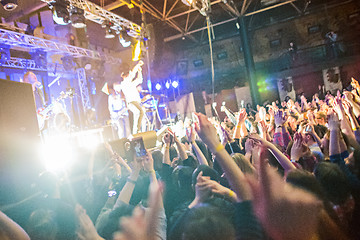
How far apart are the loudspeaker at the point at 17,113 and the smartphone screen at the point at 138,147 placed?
644 mm

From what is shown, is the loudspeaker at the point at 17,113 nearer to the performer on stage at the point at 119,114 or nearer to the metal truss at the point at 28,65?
the performer on stage at the point at 119,114

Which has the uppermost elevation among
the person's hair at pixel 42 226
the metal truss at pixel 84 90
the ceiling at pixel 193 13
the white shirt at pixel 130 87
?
the ceiling at pixel 193 13

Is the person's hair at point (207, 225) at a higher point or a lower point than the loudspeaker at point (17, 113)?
lower

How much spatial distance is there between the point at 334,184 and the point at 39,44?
29.5 ft

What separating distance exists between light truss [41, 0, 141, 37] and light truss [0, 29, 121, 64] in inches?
91.7

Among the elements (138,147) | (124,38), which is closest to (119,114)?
(124,38)

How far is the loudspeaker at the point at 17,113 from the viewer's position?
4.79 ft

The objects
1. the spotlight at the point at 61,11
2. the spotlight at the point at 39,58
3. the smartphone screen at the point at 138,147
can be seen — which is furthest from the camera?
the spotlight at the point at 39,58

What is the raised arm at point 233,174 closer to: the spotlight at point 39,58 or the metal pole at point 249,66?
the spotlight at point 39,58

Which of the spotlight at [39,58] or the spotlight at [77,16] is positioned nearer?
the spotlight at [77,16]

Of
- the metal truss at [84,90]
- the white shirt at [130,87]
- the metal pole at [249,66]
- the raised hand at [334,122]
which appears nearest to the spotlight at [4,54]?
the metal truss at [84,90]

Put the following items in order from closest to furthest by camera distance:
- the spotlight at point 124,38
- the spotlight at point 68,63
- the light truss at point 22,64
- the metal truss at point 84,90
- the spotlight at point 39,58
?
the spotlight at point 124,38 → the light truss at point 22,64 → the spotlight at point 39,58 → the spotlight at point 68,63 → the metal truss at point 84,90

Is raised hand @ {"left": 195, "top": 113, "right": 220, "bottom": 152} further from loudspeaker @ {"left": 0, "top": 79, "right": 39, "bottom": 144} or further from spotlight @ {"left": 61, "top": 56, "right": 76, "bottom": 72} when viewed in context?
spotlight @ {"left": 61, "top": 56, "right": 76, "bottom": 72}

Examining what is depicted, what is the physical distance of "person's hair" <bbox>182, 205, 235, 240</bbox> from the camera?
1096 mm
